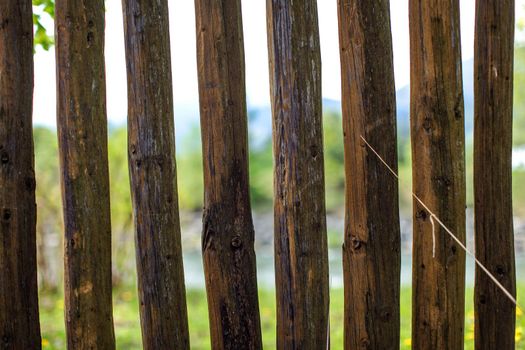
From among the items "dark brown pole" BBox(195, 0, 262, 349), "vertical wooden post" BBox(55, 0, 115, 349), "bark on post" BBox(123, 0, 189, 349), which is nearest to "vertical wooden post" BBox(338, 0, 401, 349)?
"dark brown pole" BBox(195, 0, 262, 349)

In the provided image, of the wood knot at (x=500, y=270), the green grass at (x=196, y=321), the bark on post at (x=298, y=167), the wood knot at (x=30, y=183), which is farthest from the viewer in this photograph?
the green grass at (x=196, y=321)

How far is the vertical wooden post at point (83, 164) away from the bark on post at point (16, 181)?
0.48ft

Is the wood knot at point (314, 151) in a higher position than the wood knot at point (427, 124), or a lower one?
lower

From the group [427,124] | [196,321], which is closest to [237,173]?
[427,124]

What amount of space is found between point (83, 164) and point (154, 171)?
26 cm

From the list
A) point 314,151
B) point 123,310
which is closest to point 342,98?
point 314,151

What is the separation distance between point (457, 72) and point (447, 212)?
1.72 feet

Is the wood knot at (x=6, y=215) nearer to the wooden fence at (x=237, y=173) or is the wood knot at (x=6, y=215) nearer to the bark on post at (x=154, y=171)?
the wooden fence at (x=237, y=173)

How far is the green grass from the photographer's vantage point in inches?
212

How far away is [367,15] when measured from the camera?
8.84 feet

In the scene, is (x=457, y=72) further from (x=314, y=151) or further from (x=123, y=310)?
(x=123, y=310)

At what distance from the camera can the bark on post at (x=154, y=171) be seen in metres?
2.69

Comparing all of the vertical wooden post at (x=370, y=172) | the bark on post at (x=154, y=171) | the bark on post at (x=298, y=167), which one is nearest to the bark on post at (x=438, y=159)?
the vertical wooden post at (x=370, y=172)

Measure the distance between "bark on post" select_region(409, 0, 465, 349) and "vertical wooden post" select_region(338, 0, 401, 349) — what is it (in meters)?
0.10
